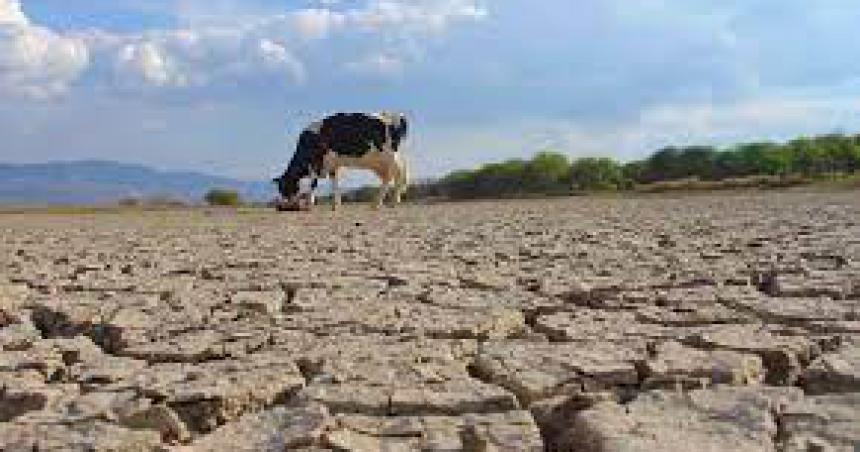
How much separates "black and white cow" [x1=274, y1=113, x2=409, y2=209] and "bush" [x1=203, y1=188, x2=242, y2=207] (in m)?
15.6

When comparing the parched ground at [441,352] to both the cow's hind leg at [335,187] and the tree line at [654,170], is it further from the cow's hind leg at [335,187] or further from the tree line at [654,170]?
the tree line at [654,170]

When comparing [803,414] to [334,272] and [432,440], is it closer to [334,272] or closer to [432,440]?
[432,440]

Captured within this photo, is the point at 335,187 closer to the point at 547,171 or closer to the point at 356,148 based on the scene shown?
the point at 356,148

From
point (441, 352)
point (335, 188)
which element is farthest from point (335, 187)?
point (441, 352)

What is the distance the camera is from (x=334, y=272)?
7535mm

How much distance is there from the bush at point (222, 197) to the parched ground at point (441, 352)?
26.3 m

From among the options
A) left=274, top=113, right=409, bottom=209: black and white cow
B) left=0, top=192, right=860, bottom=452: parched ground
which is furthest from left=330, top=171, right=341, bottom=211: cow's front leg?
left=0, top=192, right=860, bottom=452: parched ground

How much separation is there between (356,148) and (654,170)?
21.1m

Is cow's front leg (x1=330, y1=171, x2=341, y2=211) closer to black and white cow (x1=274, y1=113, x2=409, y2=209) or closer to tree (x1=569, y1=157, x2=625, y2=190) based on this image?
black and white cow (x1=274, y1=113, x2=409, y2=209)

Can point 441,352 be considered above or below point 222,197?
above

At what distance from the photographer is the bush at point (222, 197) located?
34.8 m

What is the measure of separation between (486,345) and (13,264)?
531 cm

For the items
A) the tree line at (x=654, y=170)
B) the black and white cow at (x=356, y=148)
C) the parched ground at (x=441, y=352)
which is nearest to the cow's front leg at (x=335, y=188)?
the black and white cow at (x=356, y=148)

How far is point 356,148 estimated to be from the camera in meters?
18.5
